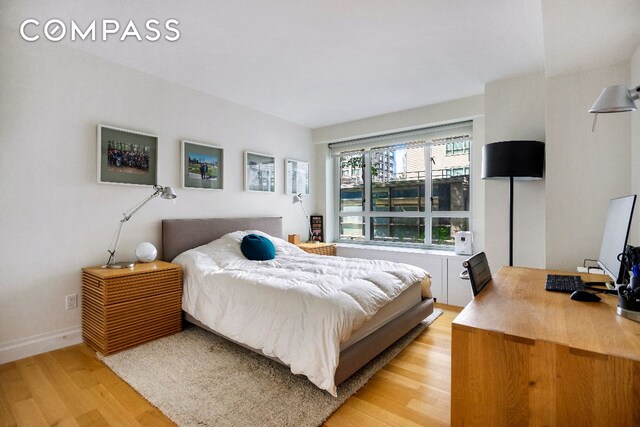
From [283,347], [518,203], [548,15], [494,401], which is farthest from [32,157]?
[518,203]

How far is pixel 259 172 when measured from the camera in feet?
14.0

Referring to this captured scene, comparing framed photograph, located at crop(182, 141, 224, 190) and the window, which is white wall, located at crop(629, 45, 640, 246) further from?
framed photograph, located at crop(182, 141, 224, 190)

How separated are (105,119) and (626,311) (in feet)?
12.4

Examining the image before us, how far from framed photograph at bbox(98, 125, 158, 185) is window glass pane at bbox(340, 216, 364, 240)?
306 cm

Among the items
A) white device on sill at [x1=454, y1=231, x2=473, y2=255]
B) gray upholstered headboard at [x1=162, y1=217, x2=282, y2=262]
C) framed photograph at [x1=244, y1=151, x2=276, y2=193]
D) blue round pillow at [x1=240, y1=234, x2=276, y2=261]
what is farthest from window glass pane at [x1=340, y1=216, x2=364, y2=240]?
blue round pillow at [x1=240, y1=234, x2=276, y2=261]

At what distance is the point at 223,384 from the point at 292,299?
27.7 inches

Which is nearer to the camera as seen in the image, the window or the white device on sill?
the white device on sill

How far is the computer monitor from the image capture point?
1.35m

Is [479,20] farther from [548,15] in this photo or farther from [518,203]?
[518,203]

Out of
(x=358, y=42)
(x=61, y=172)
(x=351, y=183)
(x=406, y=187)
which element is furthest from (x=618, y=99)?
(x=351, y=183)

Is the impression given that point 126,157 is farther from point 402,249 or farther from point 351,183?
point 402,249

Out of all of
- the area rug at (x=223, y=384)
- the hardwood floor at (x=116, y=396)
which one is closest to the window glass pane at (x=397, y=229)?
the area rug at (x=223, y=384)

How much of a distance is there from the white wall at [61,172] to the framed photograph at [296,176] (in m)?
1.63

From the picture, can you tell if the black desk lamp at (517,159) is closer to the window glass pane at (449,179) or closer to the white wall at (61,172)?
the window glass pane at (449,179)
